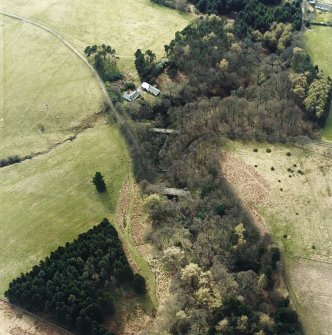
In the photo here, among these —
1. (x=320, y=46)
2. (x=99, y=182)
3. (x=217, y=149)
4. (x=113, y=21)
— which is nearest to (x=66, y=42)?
(x=113, y=21)

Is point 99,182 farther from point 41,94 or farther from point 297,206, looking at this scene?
point 297,206

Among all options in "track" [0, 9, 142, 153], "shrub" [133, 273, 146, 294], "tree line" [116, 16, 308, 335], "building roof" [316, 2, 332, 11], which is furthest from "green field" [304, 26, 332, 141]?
"shrub" [133, 273, 146, 294]

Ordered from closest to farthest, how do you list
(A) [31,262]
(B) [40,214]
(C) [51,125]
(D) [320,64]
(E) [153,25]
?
(A) [31,262] < (B) [40,214] < (C) [51,125] < (D) [320,64] < (E) [153,25]

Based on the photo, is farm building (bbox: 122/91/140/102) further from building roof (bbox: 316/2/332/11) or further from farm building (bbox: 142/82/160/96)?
building roof (bbox: 316/2/332/11)

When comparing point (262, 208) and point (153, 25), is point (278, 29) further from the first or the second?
point (262, 208)

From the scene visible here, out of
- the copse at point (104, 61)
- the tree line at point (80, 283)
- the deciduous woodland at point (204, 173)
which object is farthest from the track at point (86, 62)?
the tree line at point (80, 283)

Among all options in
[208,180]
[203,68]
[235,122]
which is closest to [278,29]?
[203,68]
